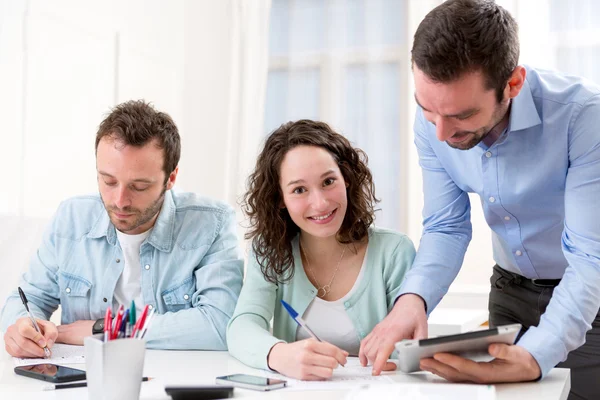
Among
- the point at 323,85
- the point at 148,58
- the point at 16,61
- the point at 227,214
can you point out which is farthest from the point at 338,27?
the point at 227,214

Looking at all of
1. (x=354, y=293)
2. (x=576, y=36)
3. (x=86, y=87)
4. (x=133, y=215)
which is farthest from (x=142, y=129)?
(x=576, y=36)

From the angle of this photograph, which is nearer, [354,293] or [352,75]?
[354,293]

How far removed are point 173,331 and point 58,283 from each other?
17.3 inches

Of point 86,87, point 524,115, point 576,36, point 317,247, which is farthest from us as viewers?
point 576,36

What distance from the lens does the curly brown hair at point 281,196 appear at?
175 centimetres

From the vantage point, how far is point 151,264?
187 centimetres

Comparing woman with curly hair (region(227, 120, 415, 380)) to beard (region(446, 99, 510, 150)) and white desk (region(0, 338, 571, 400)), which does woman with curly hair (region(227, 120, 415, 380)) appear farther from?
beard (region(446, 99, 510, 150))

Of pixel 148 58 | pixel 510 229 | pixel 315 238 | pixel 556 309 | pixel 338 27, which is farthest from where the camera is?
pixel 338 27

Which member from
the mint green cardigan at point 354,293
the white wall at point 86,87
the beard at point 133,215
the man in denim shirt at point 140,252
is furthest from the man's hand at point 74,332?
the white wall at point 86,87

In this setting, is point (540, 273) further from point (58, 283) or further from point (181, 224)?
point (58, 283)

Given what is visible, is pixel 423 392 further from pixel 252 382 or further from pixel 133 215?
pixel 133 215

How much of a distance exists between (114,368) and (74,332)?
0.74 meters

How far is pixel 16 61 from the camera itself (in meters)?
2.98

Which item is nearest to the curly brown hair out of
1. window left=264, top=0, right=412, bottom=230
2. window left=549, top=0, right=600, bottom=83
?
window left=264, top=0, right=412, bottom=230
